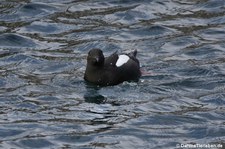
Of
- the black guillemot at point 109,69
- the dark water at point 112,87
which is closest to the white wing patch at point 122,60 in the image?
the black guillemot at point 109,69

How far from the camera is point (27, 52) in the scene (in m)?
17.2

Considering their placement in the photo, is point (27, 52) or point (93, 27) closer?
point (27, 52)

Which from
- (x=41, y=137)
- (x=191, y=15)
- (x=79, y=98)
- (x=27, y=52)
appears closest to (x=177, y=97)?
(x=79, y=98)

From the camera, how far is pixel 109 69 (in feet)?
50.4

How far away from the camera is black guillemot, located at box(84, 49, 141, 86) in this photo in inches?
597

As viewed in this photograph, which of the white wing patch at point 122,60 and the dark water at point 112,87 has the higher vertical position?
the white wing patch at point 122,60

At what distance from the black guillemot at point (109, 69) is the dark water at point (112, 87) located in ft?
0.57

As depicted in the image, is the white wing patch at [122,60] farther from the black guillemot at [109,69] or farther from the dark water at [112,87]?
the dark water at [112,87]

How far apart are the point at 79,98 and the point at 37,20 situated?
5380 millimetres

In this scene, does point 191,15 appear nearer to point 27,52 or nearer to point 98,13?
point 98,13

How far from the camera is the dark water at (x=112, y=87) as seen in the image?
41.2 feet

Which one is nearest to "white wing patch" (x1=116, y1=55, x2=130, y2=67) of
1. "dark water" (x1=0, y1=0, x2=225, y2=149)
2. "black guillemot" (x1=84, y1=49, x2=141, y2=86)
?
"black guillemot" (x1=84, y1=49, x2=141, y2=86)

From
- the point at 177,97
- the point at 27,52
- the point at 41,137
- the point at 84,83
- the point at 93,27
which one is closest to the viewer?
the point at 41,137

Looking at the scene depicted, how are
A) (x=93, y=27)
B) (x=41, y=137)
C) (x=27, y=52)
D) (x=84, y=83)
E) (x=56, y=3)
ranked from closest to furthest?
(x=41, y=137)
(x=84, y=83)
(x=27, y=52)
(x=93, y=27)
(x=56, y=3)
